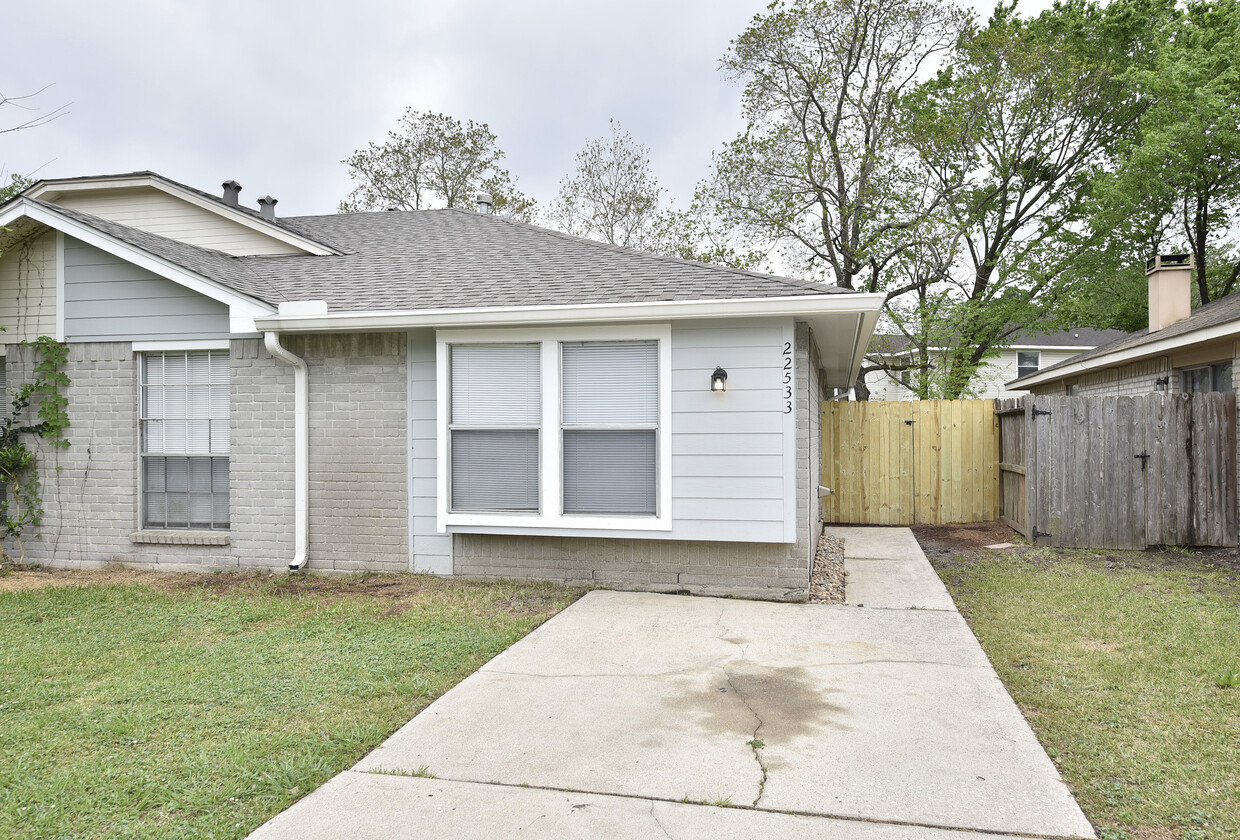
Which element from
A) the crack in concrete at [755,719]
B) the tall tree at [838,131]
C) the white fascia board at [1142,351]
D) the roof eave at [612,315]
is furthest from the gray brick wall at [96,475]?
the tall tree at [838,131]

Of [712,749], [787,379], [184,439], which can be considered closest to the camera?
[712,749]

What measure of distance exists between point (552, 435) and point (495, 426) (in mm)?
546

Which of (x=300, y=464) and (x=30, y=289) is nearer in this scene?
(x=300, y=464)

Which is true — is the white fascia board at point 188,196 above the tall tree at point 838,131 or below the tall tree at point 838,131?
below

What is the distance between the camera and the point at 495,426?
659 cm

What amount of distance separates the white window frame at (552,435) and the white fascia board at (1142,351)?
6387mm

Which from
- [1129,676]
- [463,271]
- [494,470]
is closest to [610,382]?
[494,470]

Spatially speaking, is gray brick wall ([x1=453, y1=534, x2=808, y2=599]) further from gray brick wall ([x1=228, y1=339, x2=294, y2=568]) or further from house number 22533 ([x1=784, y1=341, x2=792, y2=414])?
gray brick wall ([x1=228, y1=339, x2=294, y2=568])

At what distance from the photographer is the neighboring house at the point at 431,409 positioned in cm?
624

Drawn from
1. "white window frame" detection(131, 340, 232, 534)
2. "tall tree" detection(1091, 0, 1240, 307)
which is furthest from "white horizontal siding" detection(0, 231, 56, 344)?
"tall tree" detection(1091, 0, 1240, 307)

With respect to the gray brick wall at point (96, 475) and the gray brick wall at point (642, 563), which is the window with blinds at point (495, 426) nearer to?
the gray brick wall at point (642, 563)

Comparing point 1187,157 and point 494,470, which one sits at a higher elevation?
point 1187,157

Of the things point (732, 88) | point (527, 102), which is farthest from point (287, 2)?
point (732, 88)

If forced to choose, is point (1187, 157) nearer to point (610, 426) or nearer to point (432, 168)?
point (610, 426)
